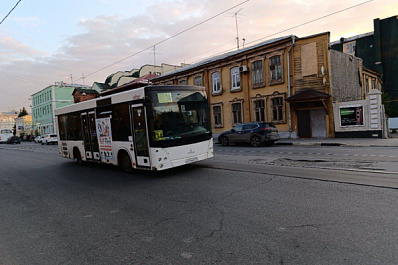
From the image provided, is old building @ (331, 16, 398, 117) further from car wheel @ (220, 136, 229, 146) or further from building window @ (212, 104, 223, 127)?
car wheel @ (220, 136, 229, 146)

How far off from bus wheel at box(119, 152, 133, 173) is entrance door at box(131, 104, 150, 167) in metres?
0.93

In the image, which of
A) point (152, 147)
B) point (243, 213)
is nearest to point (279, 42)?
point (152, 147)

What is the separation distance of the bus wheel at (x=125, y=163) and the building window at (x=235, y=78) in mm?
18071

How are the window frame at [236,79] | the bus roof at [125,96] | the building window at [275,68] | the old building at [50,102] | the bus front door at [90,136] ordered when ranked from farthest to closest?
the old building at [50,102] < the window frame at [236,79] < the building window at [275,68] < the bus front door at [90,136] < the bus roof at [125,96]

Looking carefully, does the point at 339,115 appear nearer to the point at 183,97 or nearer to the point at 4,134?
the point at 183,97

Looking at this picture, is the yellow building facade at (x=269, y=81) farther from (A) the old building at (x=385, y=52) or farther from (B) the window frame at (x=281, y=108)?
(A) the old building at (x=385, y=52)

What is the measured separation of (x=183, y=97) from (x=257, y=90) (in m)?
16.7

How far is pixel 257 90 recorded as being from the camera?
81.1 feet

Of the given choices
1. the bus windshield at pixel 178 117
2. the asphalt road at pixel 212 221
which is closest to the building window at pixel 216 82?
the bus windshield at pixel 178 117

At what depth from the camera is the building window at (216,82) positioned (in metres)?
28.5

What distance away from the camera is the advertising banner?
19.1m

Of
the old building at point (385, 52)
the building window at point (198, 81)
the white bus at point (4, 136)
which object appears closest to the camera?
the building window at point (198, 81)

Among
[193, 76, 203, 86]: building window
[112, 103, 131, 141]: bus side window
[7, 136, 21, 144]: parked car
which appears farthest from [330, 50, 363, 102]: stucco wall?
[7, 136, 21, 144]: parked car

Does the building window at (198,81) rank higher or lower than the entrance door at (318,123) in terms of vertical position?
higher
